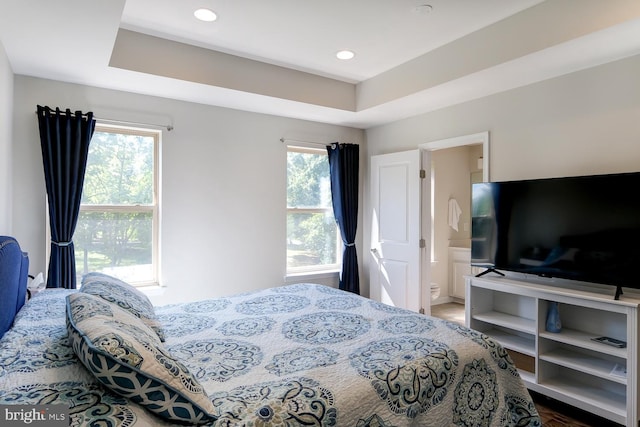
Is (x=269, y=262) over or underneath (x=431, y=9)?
underneath

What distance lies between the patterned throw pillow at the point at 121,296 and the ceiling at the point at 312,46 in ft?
4.71

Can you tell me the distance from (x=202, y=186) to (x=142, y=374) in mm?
2791

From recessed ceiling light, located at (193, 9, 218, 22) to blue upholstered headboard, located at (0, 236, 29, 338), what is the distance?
1.81m

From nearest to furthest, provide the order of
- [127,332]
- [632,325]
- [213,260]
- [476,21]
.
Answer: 1. [127,332]
2. [632,325]
3. [476,21]
4. [213,260]

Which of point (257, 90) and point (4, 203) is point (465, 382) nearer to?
point (257, 90)

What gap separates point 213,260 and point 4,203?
170cm

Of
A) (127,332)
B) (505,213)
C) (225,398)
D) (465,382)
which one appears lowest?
(465,382)

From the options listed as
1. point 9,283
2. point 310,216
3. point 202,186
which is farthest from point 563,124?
point 9,283

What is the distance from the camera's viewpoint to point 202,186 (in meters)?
3.63

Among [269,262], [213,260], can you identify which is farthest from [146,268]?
[269,262]

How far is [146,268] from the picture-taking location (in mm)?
3465

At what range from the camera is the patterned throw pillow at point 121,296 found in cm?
160

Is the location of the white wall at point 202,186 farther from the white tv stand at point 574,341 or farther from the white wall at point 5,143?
the white tv stand at point 574,341

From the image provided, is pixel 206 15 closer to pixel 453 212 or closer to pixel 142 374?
pixel 142 374
